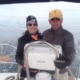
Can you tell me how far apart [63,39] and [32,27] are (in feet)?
0.74

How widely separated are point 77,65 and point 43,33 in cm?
30

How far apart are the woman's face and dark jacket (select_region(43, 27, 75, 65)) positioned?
9 centimetres

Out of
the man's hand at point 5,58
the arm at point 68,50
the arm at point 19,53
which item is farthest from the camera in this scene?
the man's hand at point 5,58

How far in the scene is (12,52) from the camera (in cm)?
160

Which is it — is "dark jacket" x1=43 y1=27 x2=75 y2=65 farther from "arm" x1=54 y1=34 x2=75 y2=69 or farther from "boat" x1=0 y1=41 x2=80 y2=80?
"boat" x1=0 y1=41 x2=80 y2=80

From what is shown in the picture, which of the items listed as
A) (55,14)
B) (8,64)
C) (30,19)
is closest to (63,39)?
(55,14)

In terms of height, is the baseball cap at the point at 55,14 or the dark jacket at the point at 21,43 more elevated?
the baseball cap at the point at 55,14

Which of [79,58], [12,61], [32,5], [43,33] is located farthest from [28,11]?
[79,58]

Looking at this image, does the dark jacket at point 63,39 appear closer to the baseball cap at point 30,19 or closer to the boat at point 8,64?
the baseball cap at point 30,19

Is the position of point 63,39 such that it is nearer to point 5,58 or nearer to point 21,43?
point 21,43

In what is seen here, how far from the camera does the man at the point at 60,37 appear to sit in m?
1.44

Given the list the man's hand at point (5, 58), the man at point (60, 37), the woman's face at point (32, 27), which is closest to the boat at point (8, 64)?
the man's hand at point (5, 58)

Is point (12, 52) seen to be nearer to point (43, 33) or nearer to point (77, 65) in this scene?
point (43, 33)

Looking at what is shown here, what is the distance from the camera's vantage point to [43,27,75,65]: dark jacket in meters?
1.46
